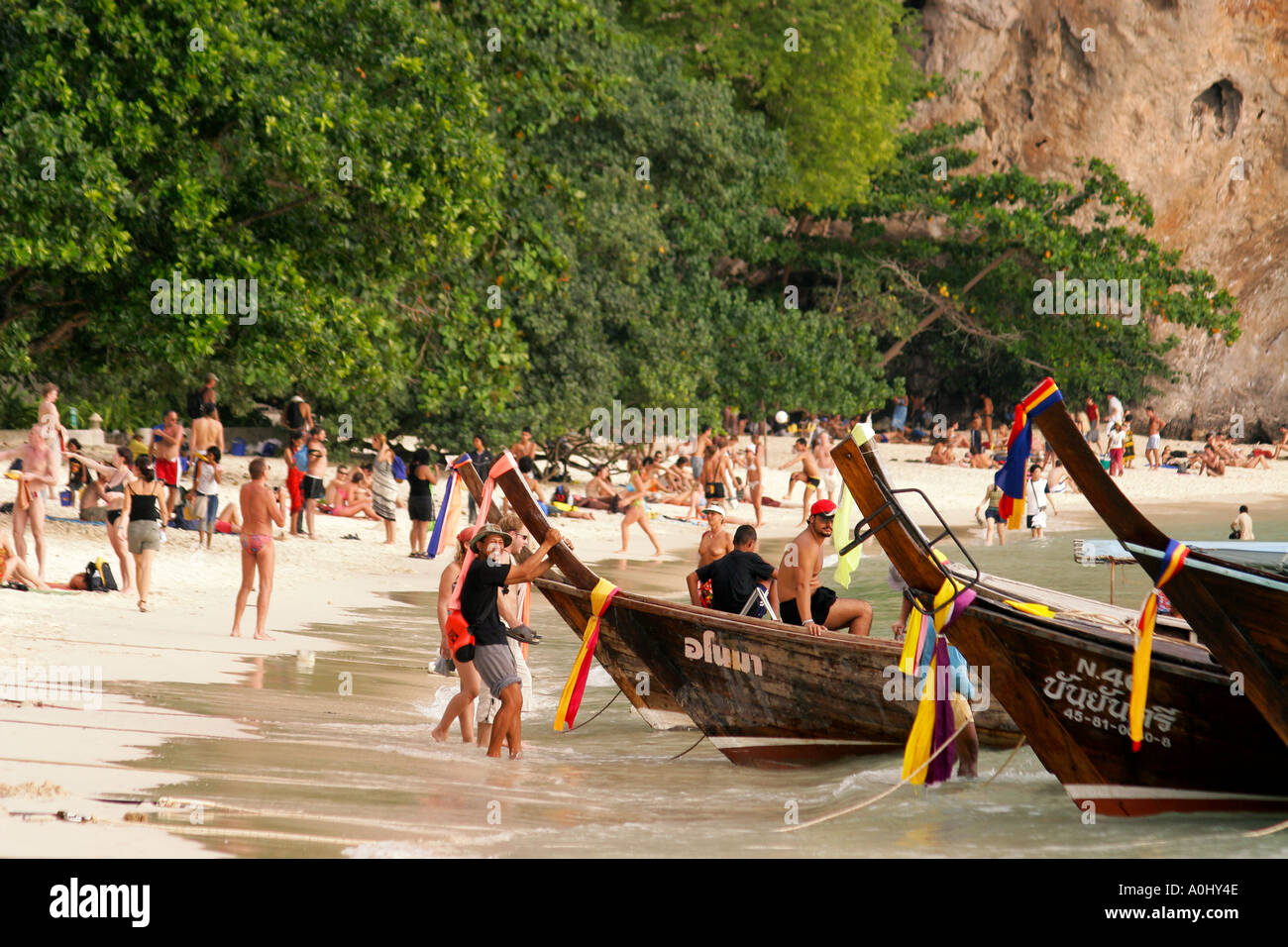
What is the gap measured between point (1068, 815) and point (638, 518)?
12079 millimetres

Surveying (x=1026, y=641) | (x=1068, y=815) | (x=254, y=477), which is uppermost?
(x=254, y=477)

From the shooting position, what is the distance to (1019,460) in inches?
267

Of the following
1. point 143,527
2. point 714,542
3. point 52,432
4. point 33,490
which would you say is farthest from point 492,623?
point 52,432

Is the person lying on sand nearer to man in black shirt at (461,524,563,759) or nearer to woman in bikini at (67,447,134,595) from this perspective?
woman in bikini at (67,447,134,595)

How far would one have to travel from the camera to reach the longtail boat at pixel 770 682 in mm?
8391

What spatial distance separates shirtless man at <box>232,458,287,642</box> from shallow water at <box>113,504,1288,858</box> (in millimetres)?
1136

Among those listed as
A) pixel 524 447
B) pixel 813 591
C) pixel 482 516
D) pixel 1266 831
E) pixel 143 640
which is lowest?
pixel 1266 831

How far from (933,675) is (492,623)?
259 centimetres

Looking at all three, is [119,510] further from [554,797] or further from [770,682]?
[770,682]

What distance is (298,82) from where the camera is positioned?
14.8 metres

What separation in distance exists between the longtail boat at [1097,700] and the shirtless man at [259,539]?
18.9ft

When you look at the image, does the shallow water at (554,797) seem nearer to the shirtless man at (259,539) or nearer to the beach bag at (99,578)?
the shirtless man at (259,539)

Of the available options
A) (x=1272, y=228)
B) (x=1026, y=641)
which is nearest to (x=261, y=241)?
(x=1026, y=641)
